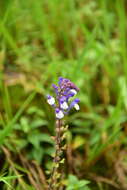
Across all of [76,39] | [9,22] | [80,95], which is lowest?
[80,95]

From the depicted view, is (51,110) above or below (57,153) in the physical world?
above

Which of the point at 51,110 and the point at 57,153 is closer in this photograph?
the point at 57,153

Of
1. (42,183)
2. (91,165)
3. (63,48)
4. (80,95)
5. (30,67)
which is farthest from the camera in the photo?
(63,48)

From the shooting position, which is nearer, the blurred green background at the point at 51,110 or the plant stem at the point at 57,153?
the plant stem at the point at 57,153

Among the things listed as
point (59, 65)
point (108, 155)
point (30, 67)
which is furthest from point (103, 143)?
point (30, 67)

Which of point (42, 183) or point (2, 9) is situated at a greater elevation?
point (2, 9)

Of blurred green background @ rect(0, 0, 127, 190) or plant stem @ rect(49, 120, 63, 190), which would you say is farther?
blurred green background @ rect(0, 0, 127, 190)

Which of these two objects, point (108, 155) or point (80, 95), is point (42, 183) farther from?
point (80, 95)

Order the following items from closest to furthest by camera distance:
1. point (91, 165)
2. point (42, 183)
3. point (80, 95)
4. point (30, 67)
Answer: point (42, 183) < point (91, 165) < point (80, 95) < point (30, 67)
